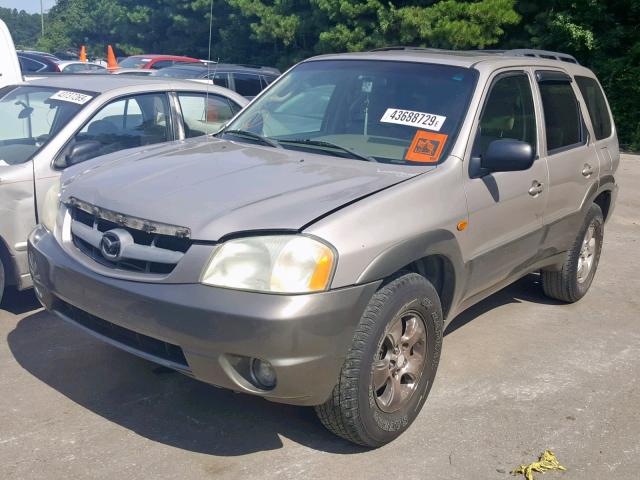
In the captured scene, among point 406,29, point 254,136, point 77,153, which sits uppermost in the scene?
point 406,29

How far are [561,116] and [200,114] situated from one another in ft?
9.32

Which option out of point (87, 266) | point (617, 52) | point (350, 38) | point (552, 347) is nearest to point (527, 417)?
point (552, 347)

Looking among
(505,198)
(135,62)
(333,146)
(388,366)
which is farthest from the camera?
(135,62)

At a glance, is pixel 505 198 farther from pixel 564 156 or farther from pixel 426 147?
pixel 564 156

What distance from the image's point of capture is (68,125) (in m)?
5.27

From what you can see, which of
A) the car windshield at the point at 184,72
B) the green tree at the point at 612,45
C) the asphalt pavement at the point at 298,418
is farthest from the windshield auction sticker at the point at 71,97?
the green tree at the point at 612,45

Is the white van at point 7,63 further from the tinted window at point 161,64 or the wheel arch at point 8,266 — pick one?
the tinted window at point 161,64

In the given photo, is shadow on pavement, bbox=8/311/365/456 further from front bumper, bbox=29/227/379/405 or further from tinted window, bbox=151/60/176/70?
tinted window, bbox=151/60/176/70

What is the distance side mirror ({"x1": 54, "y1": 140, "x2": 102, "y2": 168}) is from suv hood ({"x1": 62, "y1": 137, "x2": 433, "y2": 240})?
3.37 feet

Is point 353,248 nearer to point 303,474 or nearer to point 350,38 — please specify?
point 303,474

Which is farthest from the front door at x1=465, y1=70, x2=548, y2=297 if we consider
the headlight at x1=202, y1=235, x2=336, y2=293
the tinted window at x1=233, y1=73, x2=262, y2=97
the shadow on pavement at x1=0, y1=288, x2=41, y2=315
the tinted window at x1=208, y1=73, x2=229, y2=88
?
the tinted window at x1=233, y1=73, x2=262, y2=97

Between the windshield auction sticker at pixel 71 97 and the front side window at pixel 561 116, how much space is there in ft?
10.5

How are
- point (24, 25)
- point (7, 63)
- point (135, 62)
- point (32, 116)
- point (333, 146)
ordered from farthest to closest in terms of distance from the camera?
point (24, 25), point (135, 62), point (7, 63), point (32, 116), point (333, 146)

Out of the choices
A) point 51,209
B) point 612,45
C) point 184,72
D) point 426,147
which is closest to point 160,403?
point 51,209
